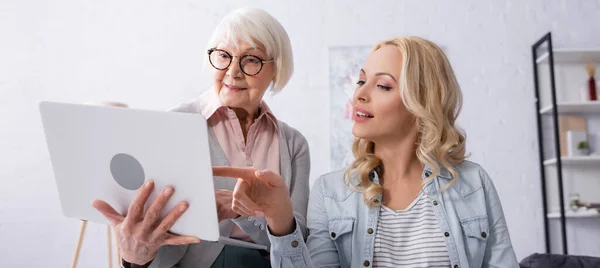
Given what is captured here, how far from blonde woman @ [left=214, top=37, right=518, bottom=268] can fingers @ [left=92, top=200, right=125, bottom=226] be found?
541 mm

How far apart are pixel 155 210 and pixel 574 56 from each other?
345 centimetres

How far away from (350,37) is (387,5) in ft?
1.07

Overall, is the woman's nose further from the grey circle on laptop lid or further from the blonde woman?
the grey circle on laptop lid

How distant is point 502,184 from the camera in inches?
156

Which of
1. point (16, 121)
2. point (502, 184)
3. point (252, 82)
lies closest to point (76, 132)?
point (252, 82)

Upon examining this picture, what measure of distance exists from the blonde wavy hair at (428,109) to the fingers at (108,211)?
0.67 m

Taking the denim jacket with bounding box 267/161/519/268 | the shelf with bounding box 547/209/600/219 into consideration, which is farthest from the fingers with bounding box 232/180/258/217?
the shelf with bounding box 547/209/600/219

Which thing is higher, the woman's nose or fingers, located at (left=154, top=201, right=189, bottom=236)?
the woman's nose

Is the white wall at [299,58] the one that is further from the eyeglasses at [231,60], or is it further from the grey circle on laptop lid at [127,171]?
the grey circle on laptop lid at [127,171]

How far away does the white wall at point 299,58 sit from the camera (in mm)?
3934

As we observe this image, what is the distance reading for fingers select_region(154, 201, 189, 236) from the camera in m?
1.25

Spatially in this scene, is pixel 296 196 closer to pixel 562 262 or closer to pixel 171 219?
pixel 171 219

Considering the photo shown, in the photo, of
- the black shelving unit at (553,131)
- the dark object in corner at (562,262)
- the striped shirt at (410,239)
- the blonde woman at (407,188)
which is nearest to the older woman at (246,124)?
the blonde woman at (407,188)

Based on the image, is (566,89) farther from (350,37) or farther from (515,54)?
(350,37)
